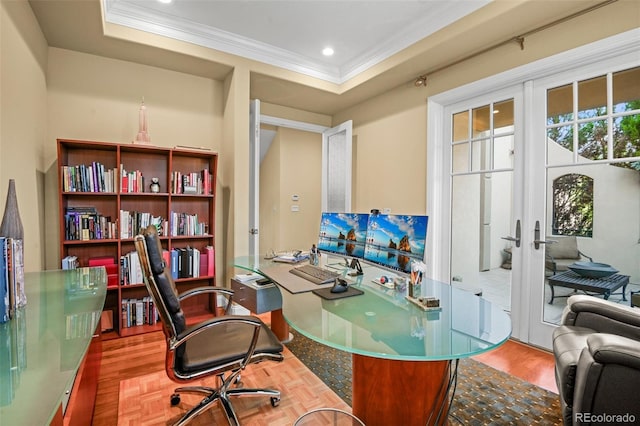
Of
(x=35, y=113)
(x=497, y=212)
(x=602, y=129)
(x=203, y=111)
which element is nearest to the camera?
(x=602, y=129)

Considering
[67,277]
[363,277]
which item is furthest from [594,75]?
[67,277]

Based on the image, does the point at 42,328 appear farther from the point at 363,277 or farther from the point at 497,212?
the point at 497,212

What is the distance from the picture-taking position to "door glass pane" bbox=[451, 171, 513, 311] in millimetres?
2852

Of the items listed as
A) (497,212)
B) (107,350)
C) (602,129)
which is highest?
(602,129)

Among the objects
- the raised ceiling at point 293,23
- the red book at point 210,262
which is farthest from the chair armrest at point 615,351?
the red book at point 210,262

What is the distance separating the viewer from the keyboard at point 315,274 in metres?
1.88

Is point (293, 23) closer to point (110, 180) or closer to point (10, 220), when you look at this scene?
point (110, 180)

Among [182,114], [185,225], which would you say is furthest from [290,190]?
[185,225]

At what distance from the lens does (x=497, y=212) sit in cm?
291

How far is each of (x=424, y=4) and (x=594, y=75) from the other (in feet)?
4.60

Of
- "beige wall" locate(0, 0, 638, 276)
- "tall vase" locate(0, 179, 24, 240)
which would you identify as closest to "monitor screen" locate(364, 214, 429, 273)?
"beige wall" locate(0, 0, 638, 276)

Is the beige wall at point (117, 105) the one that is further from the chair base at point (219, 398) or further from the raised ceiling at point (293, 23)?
the chair base at point (219, 398)

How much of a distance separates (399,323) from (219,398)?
114 centimetres

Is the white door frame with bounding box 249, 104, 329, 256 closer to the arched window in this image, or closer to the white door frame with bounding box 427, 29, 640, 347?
the white door frame with bounding box 427, 29, 640, 347
